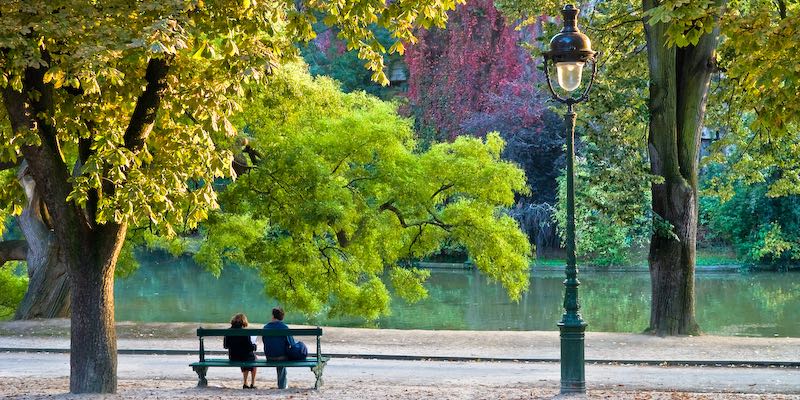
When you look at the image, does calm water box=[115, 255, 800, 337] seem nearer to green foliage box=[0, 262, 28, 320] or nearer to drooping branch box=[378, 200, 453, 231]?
green foliage box=[0, 262, 28, 320]

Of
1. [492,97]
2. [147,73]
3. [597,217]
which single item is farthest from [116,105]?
[492,97]

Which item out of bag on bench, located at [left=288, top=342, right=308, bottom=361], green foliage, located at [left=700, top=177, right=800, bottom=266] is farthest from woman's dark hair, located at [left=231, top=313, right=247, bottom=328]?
green foliage, located at [left=700, top=177, right=800, bottom=266]

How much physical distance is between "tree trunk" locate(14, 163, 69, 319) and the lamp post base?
14.9 m

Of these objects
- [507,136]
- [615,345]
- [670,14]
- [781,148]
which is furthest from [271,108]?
[507,136]

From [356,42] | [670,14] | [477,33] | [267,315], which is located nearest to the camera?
[670,14]

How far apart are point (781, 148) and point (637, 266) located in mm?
27085

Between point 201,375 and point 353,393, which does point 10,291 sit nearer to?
point 201,375

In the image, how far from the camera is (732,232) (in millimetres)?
48781

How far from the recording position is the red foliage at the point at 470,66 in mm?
51250

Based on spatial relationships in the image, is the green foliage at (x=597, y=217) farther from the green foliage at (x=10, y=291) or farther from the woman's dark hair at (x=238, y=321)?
the green foliage at (x=10, y=291)

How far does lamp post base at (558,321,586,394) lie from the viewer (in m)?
12.1

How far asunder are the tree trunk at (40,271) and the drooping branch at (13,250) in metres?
0.69

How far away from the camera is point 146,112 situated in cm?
1247

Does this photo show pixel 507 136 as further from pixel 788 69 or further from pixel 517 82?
pixel 788 69
